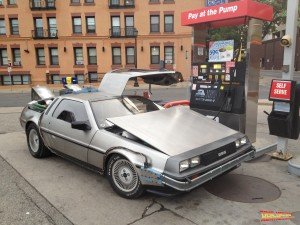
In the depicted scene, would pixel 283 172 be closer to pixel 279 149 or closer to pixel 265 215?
pixel 279 149

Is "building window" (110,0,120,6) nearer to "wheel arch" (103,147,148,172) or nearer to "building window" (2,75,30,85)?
"building window" (2,75,30,85)

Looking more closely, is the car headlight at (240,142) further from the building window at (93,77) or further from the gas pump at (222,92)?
the building window at (93,77)

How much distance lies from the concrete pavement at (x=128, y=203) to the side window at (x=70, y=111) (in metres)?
0.96

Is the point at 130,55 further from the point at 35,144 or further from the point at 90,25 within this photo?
the point at 35,144

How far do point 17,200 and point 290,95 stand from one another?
4.83m

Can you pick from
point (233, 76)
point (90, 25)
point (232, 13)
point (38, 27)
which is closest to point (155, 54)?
point (90, 25)

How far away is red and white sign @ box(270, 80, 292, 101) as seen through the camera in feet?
17.9

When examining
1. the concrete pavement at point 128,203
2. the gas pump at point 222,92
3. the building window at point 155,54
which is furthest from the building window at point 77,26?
the concrete pavement at point 128,203

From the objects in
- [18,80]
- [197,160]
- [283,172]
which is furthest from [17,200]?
[18,80]

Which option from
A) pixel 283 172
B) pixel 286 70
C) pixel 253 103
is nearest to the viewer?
pixel 283 172

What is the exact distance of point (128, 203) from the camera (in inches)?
165

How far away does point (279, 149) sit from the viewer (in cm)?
595

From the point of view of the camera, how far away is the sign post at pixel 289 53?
5.50 meters

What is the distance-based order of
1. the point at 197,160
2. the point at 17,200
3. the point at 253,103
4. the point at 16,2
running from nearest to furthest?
the point at 197,160, the point at 17,200, the point at 253,103, the point at 16,2
